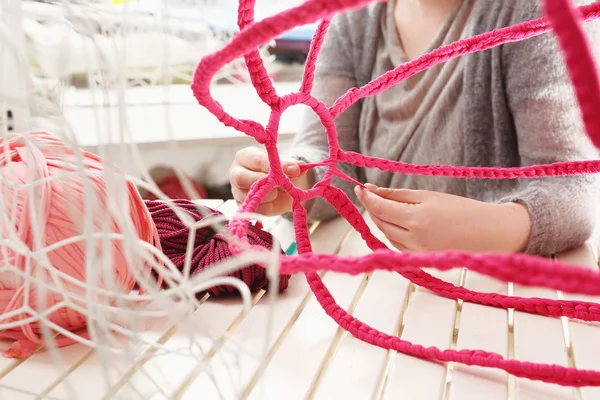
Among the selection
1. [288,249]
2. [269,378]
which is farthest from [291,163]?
[269,378]

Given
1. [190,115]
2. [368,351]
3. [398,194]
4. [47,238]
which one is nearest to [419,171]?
[398,194]

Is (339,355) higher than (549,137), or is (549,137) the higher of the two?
(549,137)

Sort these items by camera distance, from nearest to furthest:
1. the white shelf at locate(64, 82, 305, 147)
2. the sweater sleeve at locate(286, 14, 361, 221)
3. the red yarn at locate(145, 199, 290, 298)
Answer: the red yarn at locate(145, 199, 290, 298), the sweater sleeve at locate(286, 14, 361, 221), the white shelf at locate(64, 82, 305, 147)

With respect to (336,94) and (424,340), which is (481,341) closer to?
(424,340)

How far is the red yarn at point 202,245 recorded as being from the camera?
1.30 ft

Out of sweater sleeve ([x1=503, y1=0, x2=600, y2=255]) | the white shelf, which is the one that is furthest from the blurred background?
sweater sleeve ([x1=503, y1=0, x2=600, y2=255])

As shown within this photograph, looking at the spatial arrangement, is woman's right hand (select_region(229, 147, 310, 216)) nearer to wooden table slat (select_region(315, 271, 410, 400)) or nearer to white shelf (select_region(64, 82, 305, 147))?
wooden table slat (select_region(315, 271, 410, 400))

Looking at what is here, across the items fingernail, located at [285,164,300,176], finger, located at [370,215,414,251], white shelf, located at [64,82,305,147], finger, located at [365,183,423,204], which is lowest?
finger, located at [370,215,414,251]

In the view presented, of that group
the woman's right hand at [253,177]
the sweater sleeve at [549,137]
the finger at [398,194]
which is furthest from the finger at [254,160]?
the sweater sleeve at [549,137]

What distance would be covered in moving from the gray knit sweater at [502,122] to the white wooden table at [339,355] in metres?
0.10

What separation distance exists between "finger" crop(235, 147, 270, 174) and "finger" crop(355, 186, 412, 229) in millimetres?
98

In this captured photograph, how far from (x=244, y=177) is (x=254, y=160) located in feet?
0.06

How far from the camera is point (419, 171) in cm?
41

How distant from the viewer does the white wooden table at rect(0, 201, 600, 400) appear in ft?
0.96
